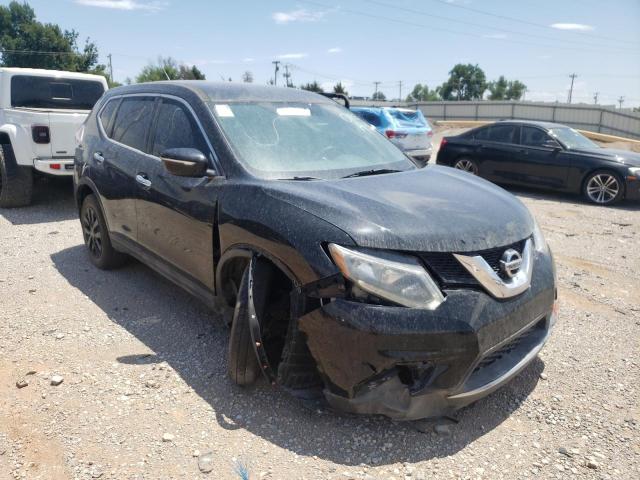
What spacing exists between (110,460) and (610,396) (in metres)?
2.78

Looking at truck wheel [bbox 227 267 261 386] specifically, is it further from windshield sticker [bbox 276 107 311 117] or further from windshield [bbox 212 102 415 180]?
windshield sticker [bbox 276 107 311 117]

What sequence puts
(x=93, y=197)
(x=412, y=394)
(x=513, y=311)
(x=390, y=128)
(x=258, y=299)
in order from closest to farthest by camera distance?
1. (x=412, y=394)
2. (x=513, y=311)
3. (x=258, y=299)
4. (x=93, y=197)
5. (x=390, y=128)

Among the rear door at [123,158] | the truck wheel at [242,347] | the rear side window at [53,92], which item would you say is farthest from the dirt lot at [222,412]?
the rear side window at [53,92]

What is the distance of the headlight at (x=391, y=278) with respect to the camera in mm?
2270

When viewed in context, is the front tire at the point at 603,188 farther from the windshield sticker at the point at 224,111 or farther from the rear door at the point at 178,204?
the rear door at the point at 178,204

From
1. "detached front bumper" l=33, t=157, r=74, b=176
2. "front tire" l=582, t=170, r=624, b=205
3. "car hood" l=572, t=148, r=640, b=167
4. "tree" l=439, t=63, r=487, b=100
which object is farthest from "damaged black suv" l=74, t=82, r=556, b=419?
"tree" l=439, t=63, r=487, b=100

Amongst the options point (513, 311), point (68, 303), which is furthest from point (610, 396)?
point (68, 303)

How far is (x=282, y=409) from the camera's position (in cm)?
282

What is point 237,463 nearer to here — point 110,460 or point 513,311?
point 110,460

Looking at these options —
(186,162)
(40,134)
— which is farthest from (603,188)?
(40,134)

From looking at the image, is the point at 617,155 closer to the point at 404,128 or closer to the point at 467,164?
the point at 467,164

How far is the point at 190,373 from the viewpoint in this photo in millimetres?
3172

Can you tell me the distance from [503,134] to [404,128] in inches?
84.0

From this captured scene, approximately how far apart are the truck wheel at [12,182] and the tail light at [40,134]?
47 centimetres
